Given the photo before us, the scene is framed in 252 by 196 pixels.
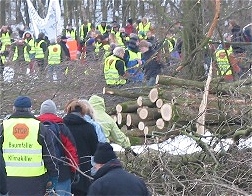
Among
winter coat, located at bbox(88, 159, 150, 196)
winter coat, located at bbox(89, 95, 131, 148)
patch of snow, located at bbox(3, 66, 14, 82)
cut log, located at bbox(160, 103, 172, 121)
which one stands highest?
winter coat, located at bbox(88, 159, 150, 196)

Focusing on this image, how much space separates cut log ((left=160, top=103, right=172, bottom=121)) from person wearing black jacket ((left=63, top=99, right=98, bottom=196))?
10.9 feet

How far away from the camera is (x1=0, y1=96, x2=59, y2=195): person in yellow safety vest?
627 centimetres

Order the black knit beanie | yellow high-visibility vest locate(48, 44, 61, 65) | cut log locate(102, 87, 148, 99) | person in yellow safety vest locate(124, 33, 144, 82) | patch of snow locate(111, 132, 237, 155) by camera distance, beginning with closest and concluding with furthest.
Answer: the black knit beanie → patch of snow locate(111, 132, 237, 155) → cut log locate(102, 87, 148, 99) → person in yellow safety vest locate(124, 33, 144, 82) → yellow high-visibility vest locate(48, 44, 61, 65)

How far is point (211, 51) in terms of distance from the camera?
40.0ft

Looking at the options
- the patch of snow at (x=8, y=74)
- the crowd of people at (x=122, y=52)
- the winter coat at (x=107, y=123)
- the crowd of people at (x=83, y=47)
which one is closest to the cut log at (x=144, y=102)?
the crowd of people at (x=122, y=52)

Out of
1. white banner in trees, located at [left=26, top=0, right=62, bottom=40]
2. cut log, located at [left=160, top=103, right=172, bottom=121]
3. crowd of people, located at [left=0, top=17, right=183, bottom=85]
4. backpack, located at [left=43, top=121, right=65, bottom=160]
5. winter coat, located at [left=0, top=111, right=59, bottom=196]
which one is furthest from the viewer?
white banner in trees, located at [left=26, top=0, right=62, bottom=40]

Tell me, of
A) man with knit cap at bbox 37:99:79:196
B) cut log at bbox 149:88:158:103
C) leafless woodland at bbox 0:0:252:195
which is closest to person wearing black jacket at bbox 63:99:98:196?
man with knit cap at bbox 37:99:79:196

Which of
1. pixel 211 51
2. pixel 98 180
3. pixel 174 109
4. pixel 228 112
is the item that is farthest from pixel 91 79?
pixel 98 180

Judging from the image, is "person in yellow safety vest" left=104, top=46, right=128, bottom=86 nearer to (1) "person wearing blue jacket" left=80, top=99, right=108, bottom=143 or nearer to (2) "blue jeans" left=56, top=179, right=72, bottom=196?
(1) "person wearing blue jacket" left=80, top=99, right=108, bottom=143

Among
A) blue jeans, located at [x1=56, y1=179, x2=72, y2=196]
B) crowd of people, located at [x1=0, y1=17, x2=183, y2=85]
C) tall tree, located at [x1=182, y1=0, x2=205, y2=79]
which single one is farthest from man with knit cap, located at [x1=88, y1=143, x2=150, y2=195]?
crowd of people, located at [x1=0, y1=17, x2=183, y2=85]

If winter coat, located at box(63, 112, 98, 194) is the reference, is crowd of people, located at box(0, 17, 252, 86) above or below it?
below

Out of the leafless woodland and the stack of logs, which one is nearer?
the leafless woodland

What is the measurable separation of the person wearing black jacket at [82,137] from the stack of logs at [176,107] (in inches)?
82.9

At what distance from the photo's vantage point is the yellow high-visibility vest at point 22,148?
6.28 metres
